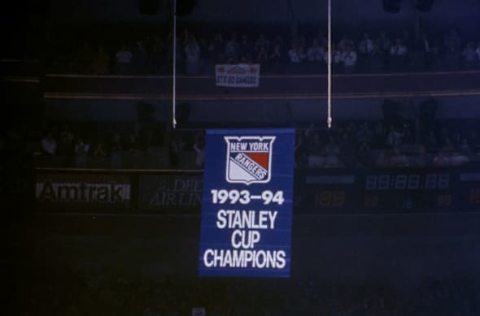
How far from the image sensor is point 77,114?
12398 millimetres

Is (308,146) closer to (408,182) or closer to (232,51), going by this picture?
(408,182)

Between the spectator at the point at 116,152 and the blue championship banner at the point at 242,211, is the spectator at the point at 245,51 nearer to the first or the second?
the spectator at the point at 116,152

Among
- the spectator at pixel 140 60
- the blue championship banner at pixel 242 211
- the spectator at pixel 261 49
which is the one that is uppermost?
the spectator at pixel 261 49

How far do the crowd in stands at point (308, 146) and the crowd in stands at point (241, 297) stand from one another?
→ 1539 mm

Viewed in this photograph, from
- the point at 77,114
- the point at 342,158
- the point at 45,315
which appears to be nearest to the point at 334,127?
the point at 342,158

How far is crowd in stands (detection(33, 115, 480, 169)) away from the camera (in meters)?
11.3

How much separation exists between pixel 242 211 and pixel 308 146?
102 inches

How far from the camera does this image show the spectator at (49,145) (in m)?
11.4

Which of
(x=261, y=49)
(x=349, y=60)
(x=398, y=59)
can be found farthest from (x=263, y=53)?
(x=398, y=59)

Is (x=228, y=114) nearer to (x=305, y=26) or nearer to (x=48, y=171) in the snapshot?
(x=305, y=26)

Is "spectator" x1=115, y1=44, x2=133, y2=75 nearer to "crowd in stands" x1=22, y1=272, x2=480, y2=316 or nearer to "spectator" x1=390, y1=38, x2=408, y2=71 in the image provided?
"crowd in stands" x1=22, y1=272, x2=480, y2=316

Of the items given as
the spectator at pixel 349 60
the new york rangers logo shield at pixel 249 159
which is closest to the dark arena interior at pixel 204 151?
the spectator at pixel 349 60

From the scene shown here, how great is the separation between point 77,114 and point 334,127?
12.0 feet

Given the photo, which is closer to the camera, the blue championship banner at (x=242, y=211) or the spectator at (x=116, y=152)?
the blue championship banner at (x=242, y=211)
